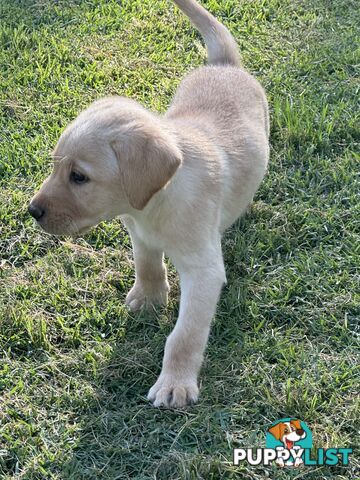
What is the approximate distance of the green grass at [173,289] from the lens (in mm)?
3328

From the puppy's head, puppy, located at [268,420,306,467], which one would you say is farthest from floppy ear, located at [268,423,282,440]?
the puppy's head

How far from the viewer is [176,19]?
21.0 feet

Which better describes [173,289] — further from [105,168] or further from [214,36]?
[214,36]

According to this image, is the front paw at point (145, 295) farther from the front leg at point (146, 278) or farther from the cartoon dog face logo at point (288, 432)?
the cartoon dog face logo at point (288, 432)

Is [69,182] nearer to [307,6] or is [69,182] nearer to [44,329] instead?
[44,329]

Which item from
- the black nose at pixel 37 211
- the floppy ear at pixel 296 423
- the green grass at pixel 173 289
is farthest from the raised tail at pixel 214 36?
the floppy ear at pixel 296 423

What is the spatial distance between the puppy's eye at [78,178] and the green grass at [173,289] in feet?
2.79

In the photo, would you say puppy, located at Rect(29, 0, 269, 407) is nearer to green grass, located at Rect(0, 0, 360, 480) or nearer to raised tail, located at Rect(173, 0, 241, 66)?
green grass, located at Rect(0, 0, 360, 480)

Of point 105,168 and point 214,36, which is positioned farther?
point 214,36

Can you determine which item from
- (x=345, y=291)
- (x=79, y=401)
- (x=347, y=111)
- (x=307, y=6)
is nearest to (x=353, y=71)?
(x=347, y=111)

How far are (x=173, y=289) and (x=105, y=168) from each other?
41.8 inches

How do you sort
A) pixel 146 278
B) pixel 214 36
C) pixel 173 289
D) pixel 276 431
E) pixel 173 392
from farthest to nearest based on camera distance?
pixel 214 36, pixel 173 289, pixel 146 278, pixel 173 392, pixel 276 431

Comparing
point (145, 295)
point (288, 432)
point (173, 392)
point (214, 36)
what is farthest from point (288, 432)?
point (214, 36)

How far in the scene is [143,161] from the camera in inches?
128
